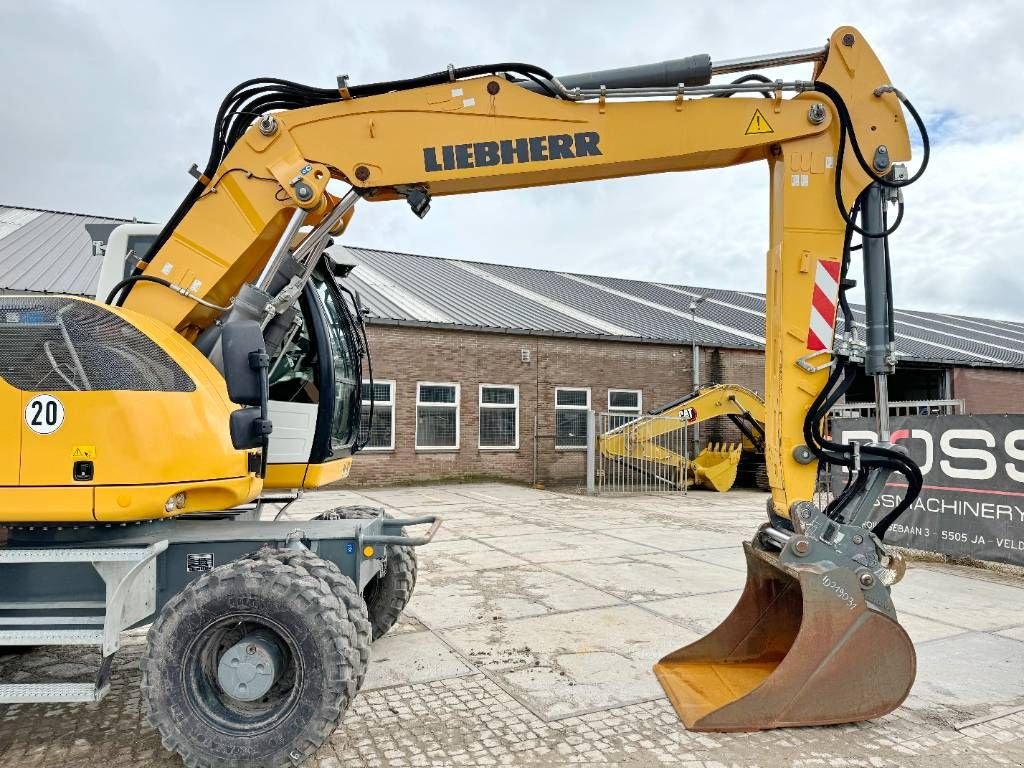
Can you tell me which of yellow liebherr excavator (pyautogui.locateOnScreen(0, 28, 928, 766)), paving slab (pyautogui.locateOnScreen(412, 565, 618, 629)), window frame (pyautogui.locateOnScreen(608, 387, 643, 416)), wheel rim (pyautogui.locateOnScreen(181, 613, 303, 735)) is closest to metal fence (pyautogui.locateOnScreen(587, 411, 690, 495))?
window frame (pyautogui.locateOnScreen(608, 387, 643, 416))

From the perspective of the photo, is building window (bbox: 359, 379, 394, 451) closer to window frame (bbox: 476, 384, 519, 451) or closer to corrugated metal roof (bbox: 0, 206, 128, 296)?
window frame (bbox: 476, 384, 519, 451)

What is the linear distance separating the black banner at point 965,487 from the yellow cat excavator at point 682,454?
796cm

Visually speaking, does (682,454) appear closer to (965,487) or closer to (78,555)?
(965,487)

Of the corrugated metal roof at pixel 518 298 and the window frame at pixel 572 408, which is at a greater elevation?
the corrugated metal roof at pixel 518 298

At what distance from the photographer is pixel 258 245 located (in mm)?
4523

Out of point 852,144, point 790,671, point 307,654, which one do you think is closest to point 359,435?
point 307,654

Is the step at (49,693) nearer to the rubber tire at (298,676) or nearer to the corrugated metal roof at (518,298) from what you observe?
the rubber tire at (298,676)

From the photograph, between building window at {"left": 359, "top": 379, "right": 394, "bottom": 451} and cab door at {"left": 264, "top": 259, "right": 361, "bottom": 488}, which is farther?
building window at {"left": 359, "top": 379, "right": 394, "bottom": 451}

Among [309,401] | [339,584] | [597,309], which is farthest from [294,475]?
[597,309]

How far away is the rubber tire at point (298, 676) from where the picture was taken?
11.7 ft

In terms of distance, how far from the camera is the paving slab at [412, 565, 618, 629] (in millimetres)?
6402

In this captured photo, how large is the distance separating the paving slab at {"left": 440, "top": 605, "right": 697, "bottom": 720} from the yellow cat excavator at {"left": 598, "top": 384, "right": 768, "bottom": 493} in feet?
36.4

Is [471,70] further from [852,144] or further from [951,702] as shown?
[951,702]

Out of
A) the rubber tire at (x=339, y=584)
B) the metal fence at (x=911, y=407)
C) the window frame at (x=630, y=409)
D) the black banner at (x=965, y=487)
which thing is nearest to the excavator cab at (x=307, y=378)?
the rubber tire at (x=339, y=584)
